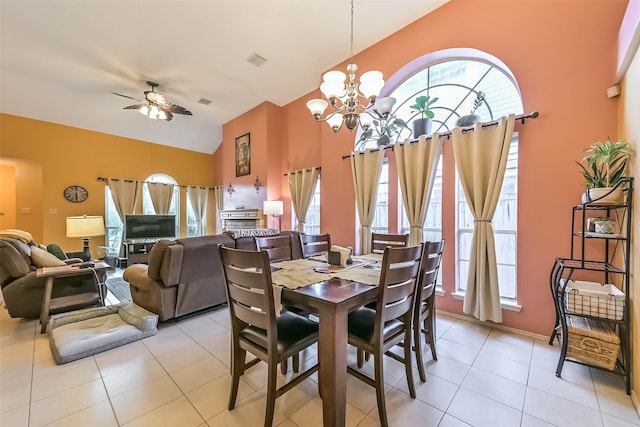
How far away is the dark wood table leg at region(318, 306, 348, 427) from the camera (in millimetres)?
1289

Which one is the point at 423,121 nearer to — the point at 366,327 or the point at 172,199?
the point at 366,327

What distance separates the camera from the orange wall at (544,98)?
2113mm

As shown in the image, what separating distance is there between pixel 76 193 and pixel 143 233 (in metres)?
1.64

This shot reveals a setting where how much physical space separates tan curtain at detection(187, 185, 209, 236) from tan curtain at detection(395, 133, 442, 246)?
6.60 meters

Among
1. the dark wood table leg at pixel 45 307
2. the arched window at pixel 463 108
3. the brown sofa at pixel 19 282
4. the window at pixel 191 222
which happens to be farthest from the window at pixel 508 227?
the window at pixel 191 222

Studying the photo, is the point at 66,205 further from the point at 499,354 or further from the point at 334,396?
the point at 499,354

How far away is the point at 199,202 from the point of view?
769cm

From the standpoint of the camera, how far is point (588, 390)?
1704 mm

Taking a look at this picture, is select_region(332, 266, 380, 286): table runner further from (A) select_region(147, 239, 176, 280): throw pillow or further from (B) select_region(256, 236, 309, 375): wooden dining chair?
(A) select_region(147, 239, 176, 280): throw pillow

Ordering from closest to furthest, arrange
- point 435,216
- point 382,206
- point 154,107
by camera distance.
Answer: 1. point 435,216
2. point 382,206
3. point 154,107

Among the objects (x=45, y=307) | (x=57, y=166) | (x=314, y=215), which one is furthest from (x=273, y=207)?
(x=57, y=166)

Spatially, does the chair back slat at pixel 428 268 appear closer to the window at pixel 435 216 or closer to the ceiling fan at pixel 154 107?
the window at pixel 435 216

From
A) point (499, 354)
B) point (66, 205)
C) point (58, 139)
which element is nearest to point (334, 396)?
point (499, 354)

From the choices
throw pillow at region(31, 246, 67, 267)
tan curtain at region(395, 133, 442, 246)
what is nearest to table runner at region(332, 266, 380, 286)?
tan curtain at region(395, 133, 442, 246)
